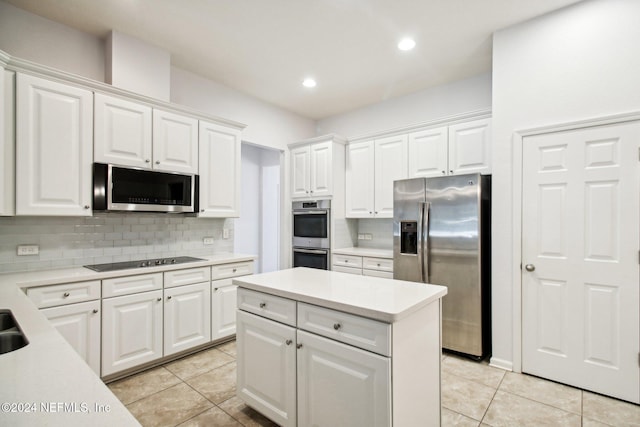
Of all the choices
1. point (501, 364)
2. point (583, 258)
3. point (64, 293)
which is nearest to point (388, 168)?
point (583, 258)

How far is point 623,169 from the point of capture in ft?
7.55

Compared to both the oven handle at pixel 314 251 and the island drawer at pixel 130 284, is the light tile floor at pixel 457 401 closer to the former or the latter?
the island drawer at pixel 130 284

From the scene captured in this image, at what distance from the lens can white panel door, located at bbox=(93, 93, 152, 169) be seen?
2.66m

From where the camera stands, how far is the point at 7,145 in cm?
225

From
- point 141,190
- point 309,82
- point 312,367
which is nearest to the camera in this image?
point 312,367

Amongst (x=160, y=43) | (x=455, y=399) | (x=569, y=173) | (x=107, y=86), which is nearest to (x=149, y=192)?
(x=107, y=86)

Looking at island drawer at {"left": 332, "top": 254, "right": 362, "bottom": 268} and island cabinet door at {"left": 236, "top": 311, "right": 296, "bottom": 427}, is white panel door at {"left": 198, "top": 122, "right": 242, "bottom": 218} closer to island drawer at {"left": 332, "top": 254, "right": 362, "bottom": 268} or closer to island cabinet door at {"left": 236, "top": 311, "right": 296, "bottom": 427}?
island drawer at {"left": 332, "top": 254, "right": 362, "bottom": 268}

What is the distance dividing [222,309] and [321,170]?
215cm

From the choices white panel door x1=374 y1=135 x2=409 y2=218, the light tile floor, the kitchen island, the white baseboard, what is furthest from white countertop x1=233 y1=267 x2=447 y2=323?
white panel door x1=374 y1=135 x2=409 y2=218

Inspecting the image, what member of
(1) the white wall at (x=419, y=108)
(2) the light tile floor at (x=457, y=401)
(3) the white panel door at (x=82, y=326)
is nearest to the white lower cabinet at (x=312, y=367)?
(2) the light tile floor at (x=457, y=401)

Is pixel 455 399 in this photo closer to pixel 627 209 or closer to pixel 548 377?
pixel 548 377

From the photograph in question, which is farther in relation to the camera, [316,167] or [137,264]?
[316,167]

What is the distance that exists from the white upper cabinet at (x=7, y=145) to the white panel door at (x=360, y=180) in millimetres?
3317

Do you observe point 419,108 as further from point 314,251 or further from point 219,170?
point 219,170
